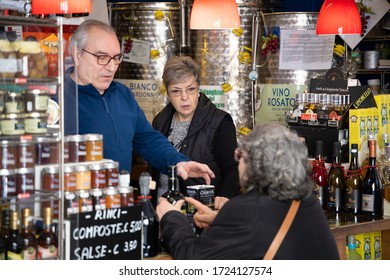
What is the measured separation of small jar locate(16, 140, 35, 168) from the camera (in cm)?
326

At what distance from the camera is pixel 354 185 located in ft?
16.7

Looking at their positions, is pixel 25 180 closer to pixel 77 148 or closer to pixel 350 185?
pixel 77 148

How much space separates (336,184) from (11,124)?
8.25 feet

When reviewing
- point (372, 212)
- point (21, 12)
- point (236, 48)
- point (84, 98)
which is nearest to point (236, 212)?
point (84, 98)

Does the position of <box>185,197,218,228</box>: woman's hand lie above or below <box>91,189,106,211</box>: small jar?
below

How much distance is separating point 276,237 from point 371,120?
2386 millimetres

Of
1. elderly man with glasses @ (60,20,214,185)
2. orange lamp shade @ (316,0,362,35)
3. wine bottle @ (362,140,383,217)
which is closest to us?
elderly man with glasses @ (60,20,214,185)

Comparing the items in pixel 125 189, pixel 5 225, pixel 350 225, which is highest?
pixel 125 189

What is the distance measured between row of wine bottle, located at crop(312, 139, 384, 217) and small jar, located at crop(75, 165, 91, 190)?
2093 mm

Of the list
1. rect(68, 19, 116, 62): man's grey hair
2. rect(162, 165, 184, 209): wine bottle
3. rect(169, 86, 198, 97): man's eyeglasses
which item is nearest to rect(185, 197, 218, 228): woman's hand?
rect(162, 165, 184, 209): wine bottle

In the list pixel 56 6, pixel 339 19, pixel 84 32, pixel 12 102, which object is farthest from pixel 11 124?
pixel 339 19

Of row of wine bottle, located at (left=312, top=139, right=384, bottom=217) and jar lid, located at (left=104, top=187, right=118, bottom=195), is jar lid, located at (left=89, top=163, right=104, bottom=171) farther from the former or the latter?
row of wine bottle, located at (left=312, top=139, right=384, bottom=217)

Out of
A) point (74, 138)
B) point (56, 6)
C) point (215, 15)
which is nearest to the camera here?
point (74, 138)

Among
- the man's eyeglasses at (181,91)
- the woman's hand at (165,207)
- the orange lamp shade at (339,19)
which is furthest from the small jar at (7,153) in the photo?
the orange lamp shade at (339,19)
